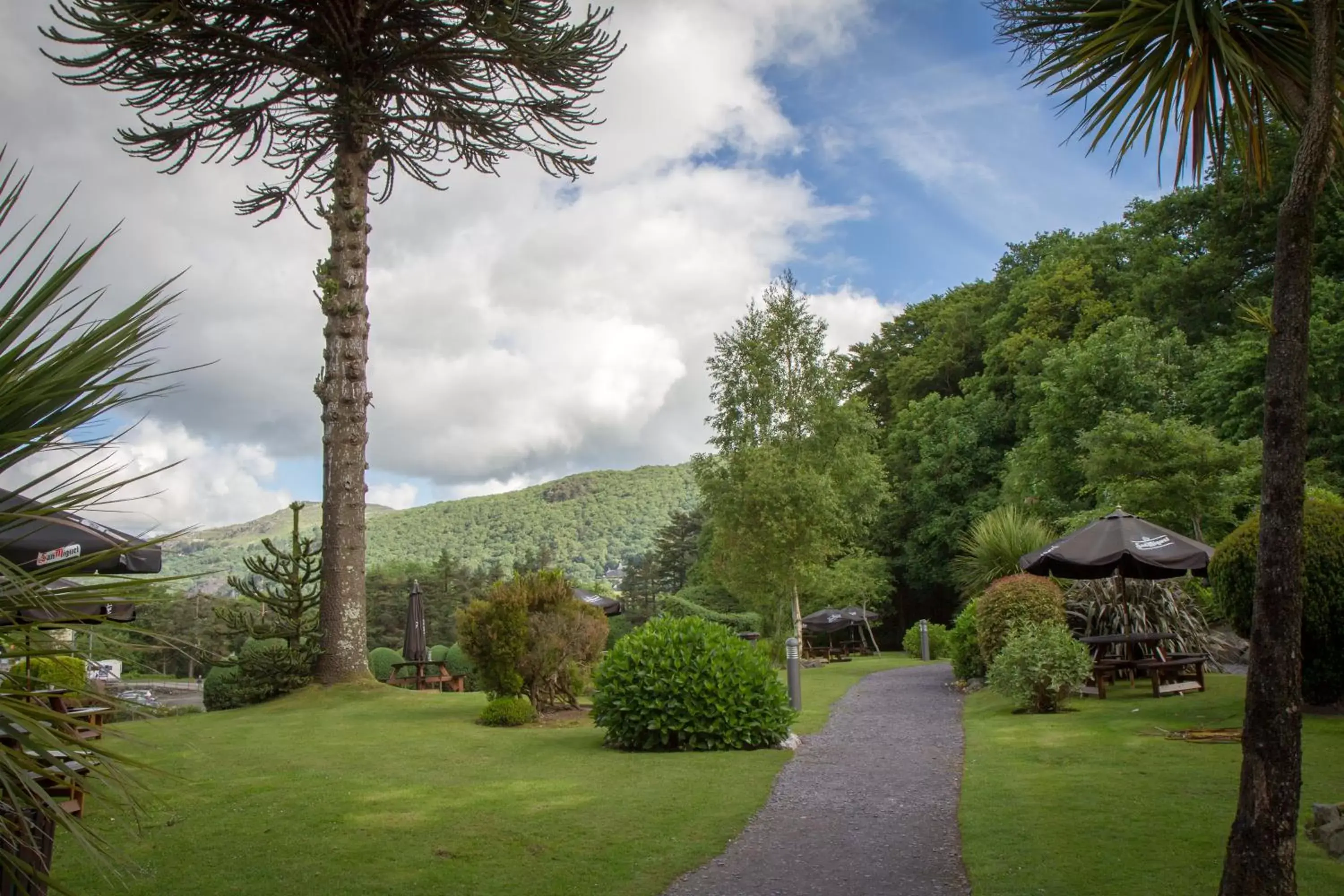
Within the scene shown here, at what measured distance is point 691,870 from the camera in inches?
202

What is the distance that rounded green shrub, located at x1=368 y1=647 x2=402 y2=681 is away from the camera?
18.9m

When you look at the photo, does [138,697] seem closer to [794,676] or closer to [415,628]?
[794,676]

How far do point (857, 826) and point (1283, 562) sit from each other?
333 cm

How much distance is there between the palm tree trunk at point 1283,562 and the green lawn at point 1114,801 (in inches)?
35.0

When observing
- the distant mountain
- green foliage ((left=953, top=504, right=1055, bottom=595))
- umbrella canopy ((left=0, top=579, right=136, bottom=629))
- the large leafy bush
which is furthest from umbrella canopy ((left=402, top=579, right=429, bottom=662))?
the distant mountain

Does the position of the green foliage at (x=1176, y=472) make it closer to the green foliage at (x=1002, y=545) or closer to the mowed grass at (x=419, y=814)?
the green foliage at (x=1002, y=545)

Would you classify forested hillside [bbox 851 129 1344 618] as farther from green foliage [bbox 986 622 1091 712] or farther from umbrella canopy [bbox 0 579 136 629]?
green foliage [bbox 986 622 1091 712]

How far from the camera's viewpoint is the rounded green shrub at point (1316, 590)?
8617 millimetres

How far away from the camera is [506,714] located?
36.5 feet

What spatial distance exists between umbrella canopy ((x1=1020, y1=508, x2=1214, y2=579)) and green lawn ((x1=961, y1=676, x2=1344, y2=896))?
185cm

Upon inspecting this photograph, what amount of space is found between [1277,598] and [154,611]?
120 feet

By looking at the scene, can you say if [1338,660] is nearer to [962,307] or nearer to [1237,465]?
[1237,465]

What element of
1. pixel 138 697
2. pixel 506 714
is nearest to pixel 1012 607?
pixel 506 714

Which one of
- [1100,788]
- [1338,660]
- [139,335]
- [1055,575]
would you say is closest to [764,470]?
[1055,575]
